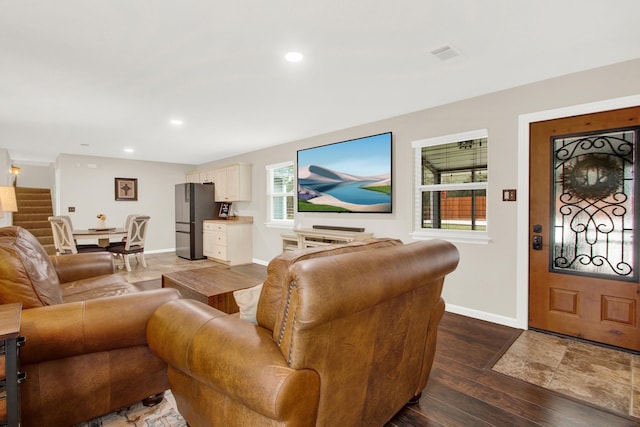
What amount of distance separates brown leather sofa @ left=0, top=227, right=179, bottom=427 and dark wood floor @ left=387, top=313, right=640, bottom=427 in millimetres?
1424

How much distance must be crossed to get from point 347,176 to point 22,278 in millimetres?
3601

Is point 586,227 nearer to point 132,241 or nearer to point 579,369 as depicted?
point 579,369

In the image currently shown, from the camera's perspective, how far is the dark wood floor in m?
1.71

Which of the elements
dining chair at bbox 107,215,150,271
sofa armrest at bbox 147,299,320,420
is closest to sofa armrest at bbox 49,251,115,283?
sofa armrest at bbox 147,299,320,420

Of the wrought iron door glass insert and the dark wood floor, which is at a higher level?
the wrought iron door glass insert

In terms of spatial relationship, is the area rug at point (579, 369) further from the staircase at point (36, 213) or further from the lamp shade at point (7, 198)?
the staircase at point (36, 213)

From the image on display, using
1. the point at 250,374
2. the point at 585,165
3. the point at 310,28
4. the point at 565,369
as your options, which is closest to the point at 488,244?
the point at 585,165

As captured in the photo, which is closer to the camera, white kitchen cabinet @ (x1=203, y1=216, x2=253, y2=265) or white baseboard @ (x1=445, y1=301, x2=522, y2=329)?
white baseboard @ (x1=445, y1=301, x2=522, y2=329)

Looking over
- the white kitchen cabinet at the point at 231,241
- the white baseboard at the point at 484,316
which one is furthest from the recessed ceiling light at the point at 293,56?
the white kitchen cabinet at the point at 231,241

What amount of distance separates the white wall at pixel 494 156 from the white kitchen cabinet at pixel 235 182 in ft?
10.2

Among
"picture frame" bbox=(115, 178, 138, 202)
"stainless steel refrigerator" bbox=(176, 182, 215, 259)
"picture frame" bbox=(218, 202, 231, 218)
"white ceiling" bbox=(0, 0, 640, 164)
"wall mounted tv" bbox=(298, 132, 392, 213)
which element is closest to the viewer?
"white ceiling" bbox=(0, 0, 640, 164)

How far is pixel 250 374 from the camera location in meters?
1.03

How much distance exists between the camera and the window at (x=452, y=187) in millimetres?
3318

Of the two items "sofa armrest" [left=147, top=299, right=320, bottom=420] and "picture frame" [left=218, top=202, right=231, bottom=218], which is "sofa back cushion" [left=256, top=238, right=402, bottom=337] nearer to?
"sofa armrest" [left=147, top=299, right=320, bottom=420]
